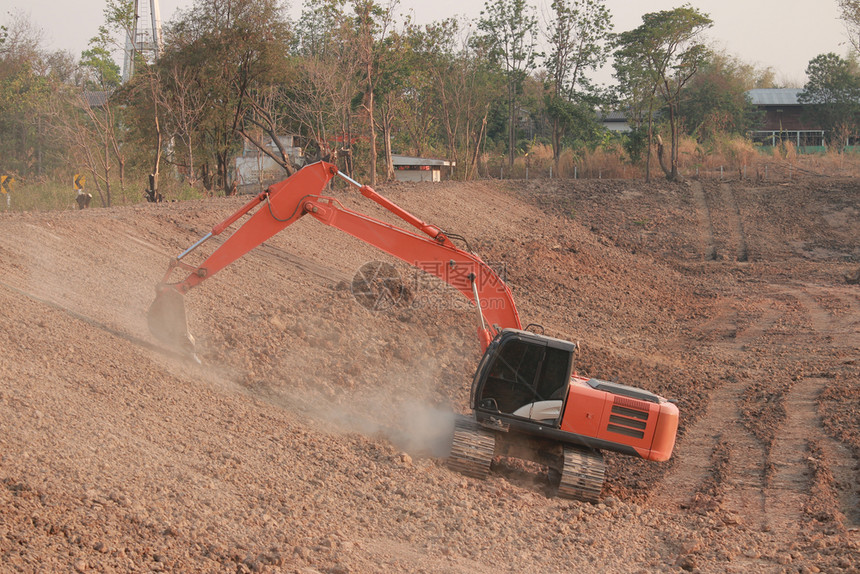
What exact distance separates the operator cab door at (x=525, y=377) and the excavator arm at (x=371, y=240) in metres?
0.61

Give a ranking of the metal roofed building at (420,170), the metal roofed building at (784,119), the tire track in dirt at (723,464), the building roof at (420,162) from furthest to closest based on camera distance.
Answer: the metal roofed building at (784,119)
the building roof at (420,162)
the metal roofed building at (420,170)
the tire track in dirt at (723,464)

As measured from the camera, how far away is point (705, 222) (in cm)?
3416

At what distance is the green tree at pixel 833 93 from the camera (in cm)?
5916

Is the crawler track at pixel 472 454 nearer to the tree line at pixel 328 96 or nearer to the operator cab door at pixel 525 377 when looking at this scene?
the operator cab door at pixel 525 377

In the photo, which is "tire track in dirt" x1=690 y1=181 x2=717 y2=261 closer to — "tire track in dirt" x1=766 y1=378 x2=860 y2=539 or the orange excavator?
"tire track in dirt" x1=766 y1=378 x2=860 y2=539

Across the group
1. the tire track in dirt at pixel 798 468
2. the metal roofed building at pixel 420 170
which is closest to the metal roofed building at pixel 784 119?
the metal roofed building at pixel 420 170

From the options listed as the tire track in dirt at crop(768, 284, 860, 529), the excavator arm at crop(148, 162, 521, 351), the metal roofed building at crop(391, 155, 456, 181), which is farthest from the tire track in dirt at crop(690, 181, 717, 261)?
the excavator arm at crop(148, 162, 521, 351)

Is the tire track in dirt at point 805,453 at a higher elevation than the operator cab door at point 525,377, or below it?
below

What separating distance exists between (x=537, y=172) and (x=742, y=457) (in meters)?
35.2

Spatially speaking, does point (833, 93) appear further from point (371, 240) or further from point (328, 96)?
point (371, 240)

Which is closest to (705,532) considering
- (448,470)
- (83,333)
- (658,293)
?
(448,470)

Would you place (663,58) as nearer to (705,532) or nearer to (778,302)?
(778,302)

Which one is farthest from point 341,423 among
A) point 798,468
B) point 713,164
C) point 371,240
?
point 713,164

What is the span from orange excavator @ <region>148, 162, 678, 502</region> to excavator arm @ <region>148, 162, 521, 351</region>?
0.04ft
